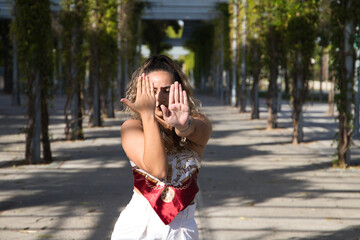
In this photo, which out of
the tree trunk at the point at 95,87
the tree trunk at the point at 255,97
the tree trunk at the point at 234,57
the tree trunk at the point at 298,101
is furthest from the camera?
the tree trunk at the point at 234,57

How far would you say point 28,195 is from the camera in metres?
7.13

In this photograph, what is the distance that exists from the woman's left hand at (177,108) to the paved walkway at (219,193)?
334 centimetres

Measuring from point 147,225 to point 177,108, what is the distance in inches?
21.5

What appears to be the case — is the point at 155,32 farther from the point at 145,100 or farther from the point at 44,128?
the point at 145,100

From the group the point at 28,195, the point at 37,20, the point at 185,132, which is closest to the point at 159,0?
the point at 37,20

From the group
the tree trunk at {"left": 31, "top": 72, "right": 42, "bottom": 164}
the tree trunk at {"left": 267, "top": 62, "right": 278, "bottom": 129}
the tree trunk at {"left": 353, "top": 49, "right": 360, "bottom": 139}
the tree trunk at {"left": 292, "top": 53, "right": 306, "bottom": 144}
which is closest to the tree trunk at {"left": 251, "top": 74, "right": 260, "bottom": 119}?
the tree trunk at {"left": 267, "top": 62, "right": 278, "bottom": 129}

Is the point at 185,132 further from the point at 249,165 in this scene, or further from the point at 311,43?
the point at 311,43

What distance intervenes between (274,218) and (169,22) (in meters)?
42.0

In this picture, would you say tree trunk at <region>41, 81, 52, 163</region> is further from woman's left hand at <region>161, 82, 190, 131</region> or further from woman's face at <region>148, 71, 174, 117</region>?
woman's left hand at <region>161, 82, 190, 131</region>

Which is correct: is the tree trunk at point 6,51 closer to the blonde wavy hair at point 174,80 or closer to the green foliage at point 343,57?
the green foliage at point 343,57

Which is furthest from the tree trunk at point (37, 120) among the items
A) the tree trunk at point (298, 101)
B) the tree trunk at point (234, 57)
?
the tree trunk at point (234, 57)

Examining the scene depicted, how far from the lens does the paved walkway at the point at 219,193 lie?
5605mm

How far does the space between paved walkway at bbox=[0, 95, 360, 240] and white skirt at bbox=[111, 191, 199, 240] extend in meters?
2.98

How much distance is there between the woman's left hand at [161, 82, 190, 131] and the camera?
2072mm
